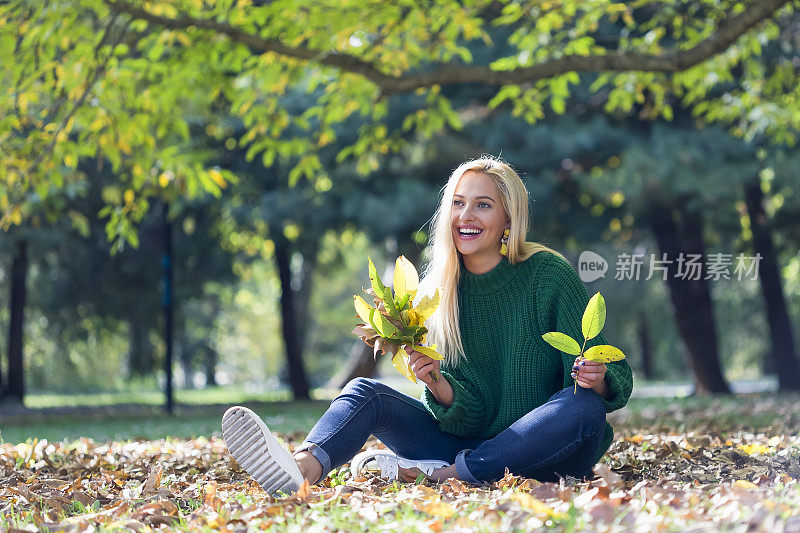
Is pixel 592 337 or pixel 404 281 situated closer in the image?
pixel 592 337

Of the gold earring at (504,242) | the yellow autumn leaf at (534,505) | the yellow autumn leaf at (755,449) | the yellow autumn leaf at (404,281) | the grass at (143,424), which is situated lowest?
the grass at (143,424)

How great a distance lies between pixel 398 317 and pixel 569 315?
733 millimetres

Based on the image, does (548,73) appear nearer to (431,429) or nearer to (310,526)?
(431,429)

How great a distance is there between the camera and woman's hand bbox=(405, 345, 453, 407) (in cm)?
314

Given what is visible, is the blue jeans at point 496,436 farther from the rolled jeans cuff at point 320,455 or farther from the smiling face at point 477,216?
the smiling face at point 477,216

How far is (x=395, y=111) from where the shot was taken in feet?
38.3

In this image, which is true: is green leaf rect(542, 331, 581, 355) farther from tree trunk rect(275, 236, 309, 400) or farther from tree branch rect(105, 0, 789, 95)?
tree trunk rect(275, 236, 309, 400)

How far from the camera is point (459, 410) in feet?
11.5

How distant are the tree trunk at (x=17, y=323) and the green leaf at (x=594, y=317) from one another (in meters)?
12.0

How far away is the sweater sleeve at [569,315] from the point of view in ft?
10.8

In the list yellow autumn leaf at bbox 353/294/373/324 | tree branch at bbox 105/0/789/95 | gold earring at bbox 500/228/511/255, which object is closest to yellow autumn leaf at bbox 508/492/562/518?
yellow autumn leaf at bbox 353/294/373/324

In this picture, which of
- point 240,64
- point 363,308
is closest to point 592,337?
point 363,308

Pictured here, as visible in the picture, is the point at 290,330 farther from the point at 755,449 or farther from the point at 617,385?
the point at 617,385

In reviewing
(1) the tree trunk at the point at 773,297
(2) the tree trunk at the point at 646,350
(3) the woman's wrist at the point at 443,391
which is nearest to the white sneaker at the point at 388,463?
(3) the woman's wrist at the point at 443,391
